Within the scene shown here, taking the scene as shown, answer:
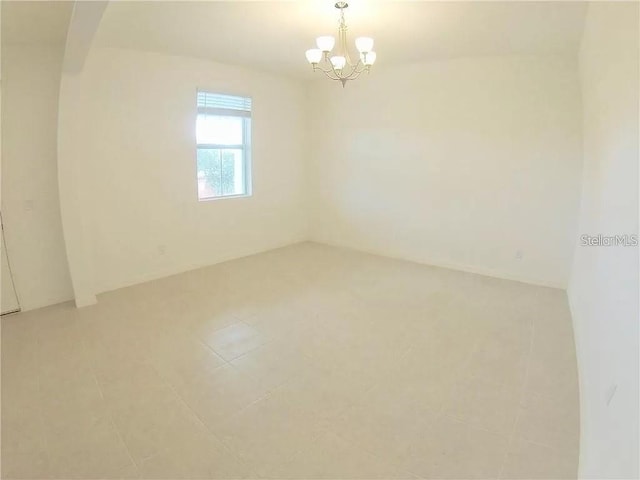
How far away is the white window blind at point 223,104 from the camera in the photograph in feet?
13.9

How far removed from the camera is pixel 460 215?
4.40m

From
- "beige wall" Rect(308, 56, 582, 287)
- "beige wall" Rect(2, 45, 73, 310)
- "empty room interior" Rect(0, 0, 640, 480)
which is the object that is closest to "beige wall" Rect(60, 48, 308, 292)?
"empty room interior" Rect(0, 0, 640, 480)

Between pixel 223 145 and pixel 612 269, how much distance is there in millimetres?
4226

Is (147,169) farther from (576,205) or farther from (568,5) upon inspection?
(576,205)

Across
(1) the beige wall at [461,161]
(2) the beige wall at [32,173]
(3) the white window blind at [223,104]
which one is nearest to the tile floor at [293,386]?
(2) the beige wall at [32,173]

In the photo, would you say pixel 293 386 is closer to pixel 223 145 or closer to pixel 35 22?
pixel 35 22

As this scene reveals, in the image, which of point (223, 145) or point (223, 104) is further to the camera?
point (223, 145)

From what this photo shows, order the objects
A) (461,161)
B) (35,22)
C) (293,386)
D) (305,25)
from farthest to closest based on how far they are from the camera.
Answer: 1. (461,161)
2. (305,25)
3. (35,22)
4. (293,386)

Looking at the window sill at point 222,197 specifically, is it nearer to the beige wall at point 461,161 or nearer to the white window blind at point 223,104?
the white window blind at point 223,104

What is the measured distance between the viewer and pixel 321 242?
19.1ft

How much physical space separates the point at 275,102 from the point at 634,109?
4.31 metres

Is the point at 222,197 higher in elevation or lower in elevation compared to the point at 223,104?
lower

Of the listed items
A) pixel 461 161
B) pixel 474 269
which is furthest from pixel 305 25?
pixel 474 269

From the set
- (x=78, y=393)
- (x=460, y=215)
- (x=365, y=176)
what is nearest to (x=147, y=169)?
(x=78, y=393)
